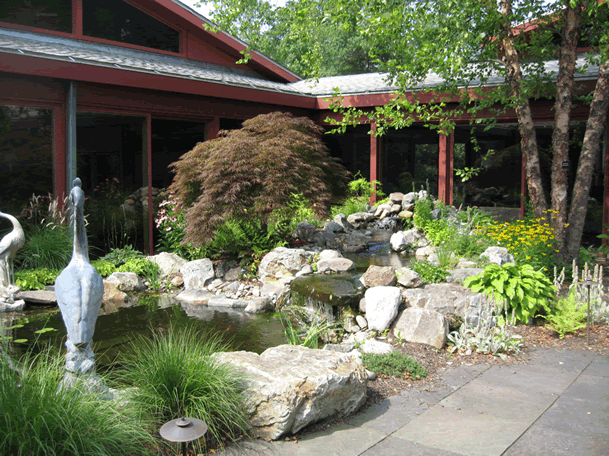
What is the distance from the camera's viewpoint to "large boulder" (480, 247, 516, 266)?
6918 mm

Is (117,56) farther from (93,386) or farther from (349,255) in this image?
(93,386)

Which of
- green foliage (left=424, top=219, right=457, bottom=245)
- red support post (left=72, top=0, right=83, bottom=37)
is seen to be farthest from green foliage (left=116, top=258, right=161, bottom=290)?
green foliage (left=424, top=219, right=457, bottom=245)

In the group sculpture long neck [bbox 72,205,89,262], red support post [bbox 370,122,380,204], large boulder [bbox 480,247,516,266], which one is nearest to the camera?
sculpture long neck [bbox 72,205,89,262]

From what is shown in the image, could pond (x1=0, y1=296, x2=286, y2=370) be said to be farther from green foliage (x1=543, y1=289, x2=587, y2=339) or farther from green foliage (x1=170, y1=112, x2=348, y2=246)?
green foliage (x1=543, y1=289, x2=587, y2=339)

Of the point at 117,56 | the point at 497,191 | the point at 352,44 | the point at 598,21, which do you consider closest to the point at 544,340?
the point at 598,21

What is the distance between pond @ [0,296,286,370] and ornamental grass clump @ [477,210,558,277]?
11.7 ft

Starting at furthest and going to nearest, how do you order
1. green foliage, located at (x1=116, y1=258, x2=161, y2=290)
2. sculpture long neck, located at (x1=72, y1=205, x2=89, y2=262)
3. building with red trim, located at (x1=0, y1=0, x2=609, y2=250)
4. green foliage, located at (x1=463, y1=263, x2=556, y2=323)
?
green foliage, located at (x1=116, y1=258, x2=161, y2=290), building with red trim, located at (x1=0, y1=0, x2=609, y2=250), green foliage, located at (x1=463, y1=263, x2=556, y2=323), sculpture long neck, located at (x1=72, y1=205, x2=89, y2=262)

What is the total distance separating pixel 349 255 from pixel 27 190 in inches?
215

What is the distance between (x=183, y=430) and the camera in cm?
264

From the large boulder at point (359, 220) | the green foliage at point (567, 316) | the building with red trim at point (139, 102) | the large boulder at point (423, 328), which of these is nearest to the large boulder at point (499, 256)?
the green foliage at point (567, 316)

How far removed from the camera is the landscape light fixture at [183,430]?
2.60 meters

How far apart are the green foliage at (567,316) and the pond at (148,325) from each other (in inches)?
114

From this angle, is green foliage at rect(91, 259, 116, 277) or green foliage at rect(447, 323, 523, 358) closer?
green foliage at rect(447, 323, 523, 358)

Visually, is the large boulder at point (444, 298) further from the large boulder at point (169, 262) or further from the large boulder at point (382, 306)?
the large boulder at point (169, 262)
